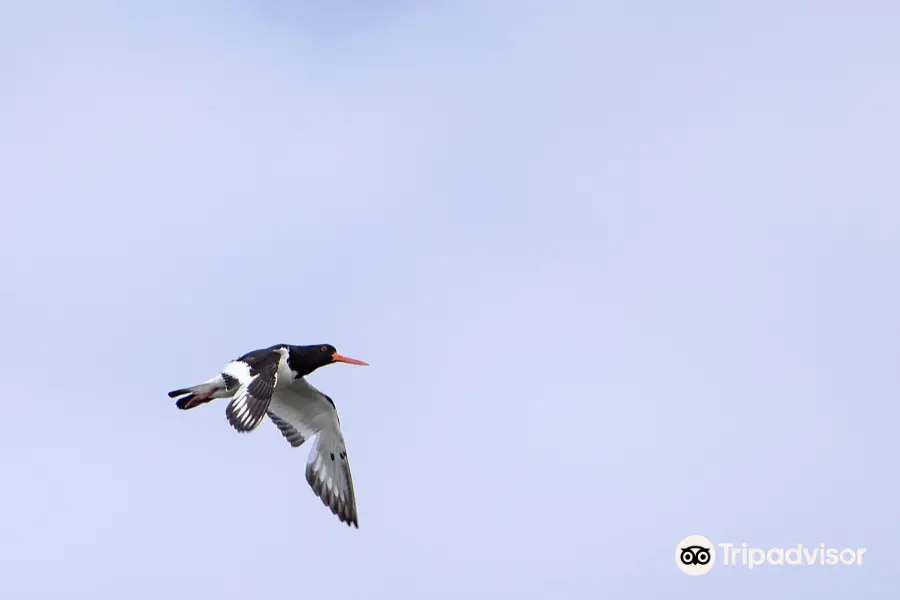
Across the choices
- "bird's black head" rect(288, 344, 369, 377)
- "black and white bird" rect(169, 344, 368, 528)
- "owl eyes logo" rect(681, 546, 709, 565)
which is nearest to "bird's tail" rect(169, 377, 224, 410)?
"black and white bird" rect(169, 344, 368, 528)

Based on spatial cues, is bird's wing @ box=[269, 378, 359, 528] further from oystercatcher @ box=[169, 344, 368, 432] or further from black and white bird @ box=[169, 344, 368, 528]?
oystercatcher @ box=[169, 344, 368, 432]

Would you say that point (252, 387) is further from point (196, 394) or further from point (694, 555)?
point (694, 555)

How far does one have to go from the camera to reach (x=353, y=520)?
2939cm

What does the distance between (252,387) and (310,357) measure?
132 inches

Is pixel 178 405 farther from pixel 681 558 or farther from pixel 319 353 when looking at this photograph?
pixel 681 558

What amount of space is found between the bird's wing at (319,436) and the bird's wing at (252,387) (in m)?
1.91

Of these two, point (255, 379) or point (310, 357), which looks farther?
point (310, 357)

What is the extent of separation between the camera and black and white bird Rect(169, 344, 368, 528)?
91.1ft

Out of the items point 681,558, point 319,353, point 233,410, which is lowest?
point 233,410

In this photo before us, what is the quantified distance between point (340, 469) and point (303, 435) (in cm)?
116

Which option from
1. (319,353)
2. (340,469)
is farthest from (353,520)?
(319,353)

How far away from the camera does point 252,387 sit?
26047mm

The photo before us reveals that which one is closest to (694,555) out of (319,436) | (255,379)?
(319,436)

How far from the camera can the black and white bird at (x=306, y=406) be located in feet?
91.1
